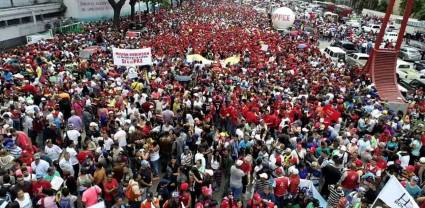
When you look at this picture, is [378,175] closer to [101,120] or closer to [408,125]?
[408,125]

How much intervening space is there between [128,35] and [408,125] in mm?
20557

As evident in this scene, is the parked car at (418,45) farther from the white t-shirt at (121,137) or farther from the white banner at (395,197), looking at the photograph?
the white t-shirt at (121,137)

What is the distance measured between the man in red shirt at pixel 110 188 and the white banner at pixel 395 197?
481cm

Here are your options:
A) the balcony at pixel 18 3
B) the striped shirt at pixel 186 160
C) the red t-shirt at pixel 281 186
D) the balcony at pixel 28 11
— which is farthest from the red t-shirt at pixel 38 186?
the balcony at pixel 18 3

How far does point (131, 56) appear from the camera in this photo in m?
16.0

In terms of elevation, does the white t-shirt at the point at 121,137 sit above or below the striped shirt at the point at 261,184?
above

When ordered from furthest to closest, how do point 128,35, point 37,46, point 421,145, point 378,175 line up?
point 128,35
point 37,46
point 421,145
point 378,175

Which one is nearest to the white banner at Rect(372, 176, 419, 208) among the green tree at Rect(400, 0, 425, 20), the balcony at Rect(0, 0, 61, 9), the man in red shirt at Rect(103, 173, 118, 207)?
the man in red shirt at Rect(103, 173, 118, 207)

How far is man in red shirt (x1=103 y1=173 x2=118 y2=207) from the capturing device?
7.62 metres

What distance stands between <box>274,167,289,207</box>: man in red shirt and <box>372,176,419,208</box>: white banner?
5.57 ft

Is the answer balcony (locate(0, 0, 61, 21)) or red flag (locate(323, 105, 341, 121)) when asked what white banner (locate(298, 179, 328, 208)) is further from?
balcony (locate(0, 0, 61, 21))

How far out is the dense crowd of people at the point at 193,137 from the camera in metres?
7.71

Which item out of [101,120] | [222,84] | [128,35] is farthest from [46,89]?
[128,35]

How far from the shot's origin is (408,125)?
A: 12617mm
